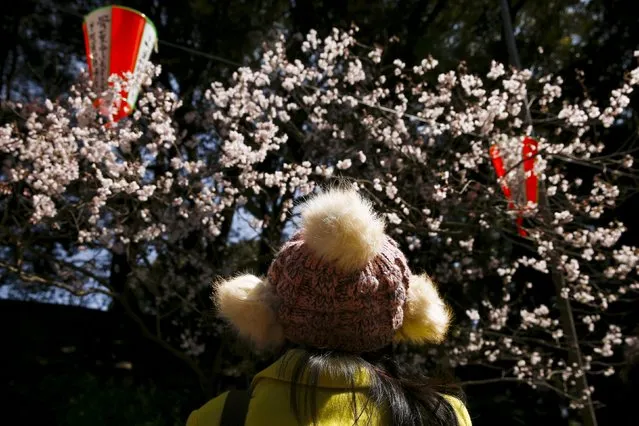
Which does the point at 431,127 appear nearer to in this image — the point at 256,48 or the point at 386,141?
the point at 386,141

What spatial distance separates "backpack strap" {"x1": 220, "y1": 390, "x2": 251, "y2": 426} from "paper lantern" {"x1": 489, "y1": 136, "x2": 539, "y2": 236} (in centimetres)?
402

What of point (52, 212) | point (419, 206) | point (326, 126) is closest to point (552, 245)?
point (419, 206)

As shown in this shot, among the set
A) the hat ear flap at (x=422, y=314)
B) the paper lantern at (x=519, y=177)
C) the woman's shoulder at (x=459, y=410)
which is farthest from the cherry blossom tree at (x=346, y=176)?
the woman's shoulder at (x=459, y=410)

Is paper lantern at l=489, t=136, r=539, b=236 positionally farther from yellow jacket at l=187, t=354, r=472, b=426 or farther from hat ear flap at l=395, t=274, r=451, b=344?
yellow jacket at l=187, t=354, r=472, b=426

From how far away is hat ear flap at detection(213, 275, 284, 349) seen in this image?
1.42 metres

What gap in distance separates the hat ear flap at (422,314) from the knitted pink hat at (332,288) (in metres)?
0.03

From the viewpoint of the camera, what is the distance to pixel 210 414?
126 centimetres

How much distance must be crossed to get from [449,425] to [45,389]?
7.24m

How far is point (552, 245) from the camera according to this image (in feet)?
17.0

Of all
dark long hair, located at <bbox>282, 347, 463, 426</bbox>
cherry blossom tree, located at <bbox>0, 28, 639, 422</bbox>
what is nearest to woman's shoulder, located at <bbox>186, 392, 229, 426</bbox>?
dark long hair, located at <bbox>282, 347, 463, 426</bbox>

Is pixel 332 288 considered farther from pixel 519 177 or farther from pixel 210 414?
pixel 519 177

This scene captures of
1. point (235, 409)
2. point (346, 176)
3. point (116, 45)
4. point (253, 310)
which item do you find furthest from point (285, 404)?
point (346, 176)

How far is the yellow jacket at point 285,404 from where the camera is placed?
4.06 feet

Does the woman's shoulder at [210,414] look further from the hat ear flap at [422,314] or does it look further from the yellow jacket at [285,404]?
the hat ear flap at [422,314]
